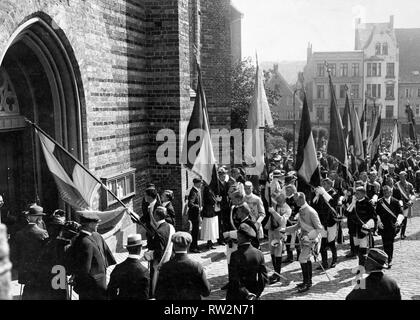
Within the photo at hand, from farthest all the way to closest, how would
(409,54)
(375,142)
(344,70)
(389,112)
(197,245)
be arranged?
1. (409,54)
2. (344,70)
3. (389,112)
4. (375,142)
5. (197,245)

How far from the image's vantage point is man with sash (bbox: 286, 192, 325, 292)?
9.41 m

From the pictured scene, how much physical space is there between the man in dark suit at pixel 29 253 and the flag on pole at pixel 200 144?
4.68 meters

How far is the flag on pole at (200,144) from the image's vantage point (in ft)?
37.1

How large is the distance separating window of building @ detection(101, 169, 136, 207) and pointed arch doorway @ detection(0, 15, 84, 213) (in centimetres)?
112

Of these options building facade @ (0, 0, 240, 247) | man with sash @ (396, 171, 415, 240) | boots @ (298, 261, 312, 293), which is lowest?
boots @ (298, 261, 312, 293)

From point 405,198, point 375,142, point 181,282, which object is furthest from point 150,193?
point 375,142

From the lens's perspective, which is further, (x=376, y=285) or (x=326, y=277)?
(x=326, y=277)

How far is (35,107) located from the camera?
979cm

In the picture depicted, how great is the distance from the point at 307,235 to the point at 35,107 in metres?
5.37

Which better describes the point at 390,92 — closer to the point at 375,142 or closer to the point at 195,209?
the point at 375,142

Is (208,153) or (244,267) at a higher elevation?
(208,153)

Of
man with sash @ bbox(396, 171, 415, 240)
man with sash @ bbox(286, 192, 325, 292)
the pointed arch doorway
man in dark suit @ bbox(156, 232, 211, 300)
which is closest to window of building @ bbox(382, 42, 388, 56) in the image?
man with sash @ bbox(396, 171, 415, 240)

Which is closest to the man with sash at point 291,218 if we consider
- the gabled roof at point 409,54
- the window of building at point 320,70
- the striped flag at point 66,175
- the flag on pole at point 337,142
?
the flag on pole at point 337,142

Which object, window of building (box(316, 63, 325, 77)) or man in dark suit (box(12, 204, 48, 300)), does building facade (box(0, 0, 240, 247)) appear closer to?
man in dark suit (box(12, 204, 48, 300))
